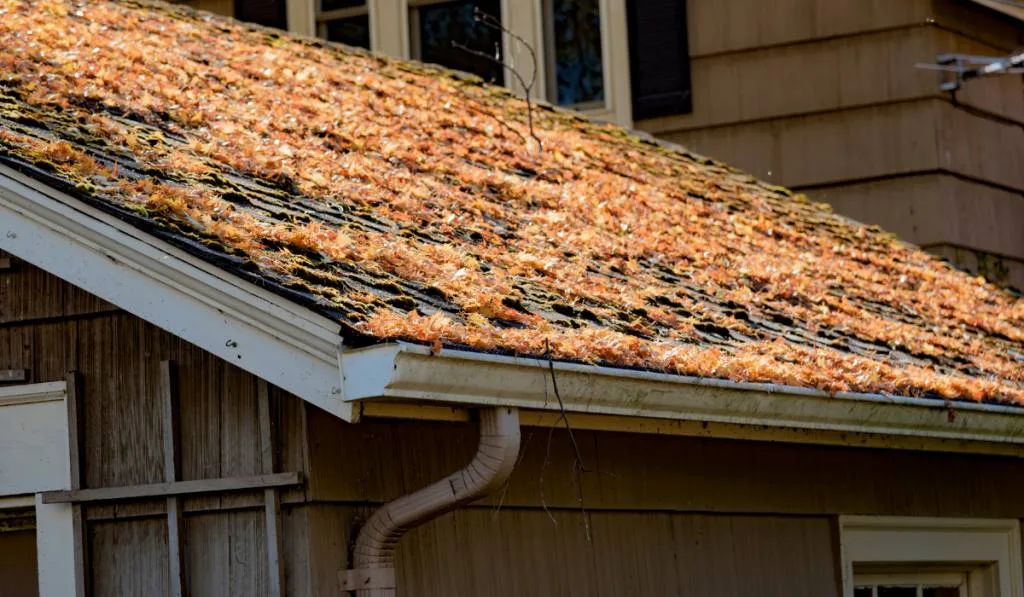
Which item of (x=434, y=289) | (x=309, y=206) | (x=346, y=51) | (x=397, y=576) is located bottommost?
(x=397, y=576)

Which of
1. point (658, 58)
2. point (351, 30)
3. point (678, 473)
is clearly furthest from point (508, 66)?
point (678, 473)

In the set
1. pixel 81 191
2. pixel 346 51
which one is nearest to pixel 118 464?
pixel 81 191

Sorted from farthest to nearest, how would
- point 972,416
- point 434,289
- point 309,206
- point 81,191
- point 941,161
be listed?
point 941,161, point 972,416, point 309,206, point 434,289, point 81,191

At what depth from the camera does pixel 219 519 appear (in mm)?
5059

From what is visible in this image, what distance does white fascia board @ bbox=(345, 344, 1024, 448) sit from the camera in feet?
14.4

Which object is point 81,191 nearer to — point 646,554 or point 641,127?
point 646,554

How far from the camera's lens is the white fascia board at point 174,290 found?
4.50 metres

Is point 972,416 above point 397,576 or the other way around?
above

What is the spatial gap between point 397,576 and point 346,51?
6137 mm

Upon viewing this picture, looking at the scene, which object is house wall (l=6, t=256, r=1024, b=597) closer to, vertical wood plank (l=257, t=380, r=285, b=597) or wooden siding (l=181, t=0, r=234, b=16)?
vertical wood plank (l=257, t=380, r=285, b=597)

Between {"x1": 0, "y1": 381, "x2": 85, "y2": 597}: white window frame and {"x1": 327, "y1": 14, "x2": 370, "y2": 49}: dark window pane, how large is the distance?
770cm

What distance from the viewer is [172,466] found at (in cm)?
510

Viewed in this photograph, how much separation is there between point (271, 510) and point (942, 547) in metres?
4.17

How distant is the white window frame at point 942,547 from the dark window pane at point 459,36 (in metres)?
5.42
